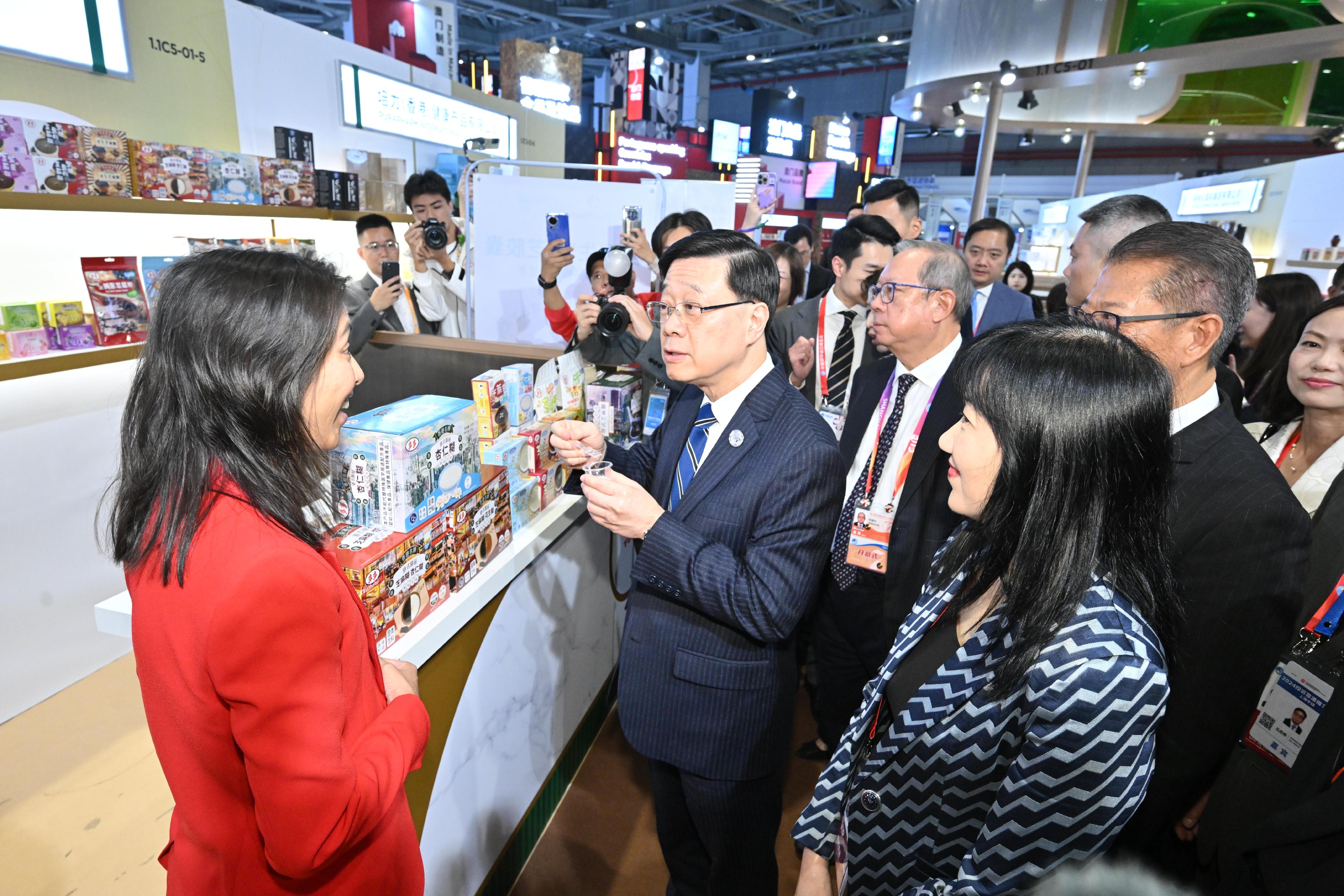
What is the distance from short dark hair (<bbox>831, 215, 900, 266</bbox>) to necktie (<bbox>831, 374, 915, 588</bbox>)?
43.3 inches

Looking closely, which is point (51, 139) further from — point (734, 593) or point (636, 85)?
point (636, 85)

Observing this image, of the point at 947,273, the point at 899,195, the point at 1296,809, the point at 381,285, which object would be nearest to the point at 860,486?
the point at 947,273

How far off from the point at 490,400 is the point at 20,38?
2991mm

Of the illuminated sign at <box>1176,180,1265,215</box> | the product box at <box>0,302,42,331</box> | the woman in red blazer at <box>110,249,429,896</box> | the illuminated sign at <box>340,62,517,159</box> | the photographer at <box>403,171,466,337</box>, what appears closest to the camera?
the woman in red blazer at <box>110,249,429,896</box>

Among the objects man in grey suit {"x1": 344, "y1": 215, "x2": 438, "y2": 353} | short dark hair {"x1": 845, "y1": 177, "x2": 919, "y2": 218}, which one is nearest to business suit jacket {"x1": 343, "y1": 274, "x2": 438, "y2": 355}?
man in grey suit {"x1": 344, "y1": 215, "x2": 438, "y2": 353}

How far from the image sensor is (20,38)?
2896 mm

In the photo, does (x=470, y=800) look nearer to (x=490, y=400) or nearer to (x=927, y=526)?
(x=490, y=400)

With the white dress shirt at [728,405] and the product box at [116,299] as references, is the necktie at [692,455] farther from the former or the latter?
the product box at [116,299]

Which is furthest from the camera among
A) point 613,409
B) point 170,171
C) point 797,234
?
point 797,234

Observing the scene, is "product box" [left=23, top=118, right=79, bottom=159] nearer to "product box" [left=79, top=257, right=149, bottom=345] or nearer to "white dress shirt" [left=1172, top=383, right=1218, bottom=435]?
"product box" [left=79, top=257, right=149, bottom=345]

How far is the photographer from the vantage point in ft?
12.3

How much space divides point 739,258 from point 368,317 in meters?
1.69

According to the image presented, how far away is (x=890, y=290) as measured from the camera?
7.39 ft

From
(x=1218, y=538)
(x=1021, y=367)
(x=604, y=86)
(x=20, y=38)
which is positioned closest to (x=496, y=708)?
(x=1021, y=367)
